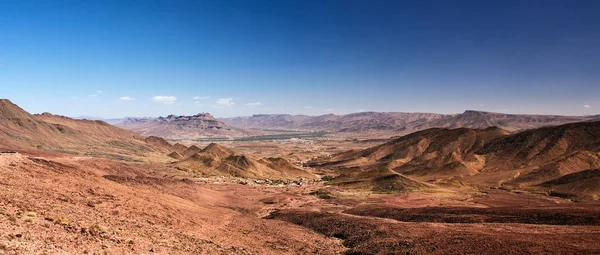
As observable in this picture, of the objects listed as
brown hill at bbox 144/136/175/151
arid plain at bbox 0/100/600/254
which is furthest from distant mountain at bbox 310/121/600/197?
brown hill at bbox 144/136/175/151

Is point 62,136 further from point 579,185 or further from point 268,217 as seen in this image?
point 579,185

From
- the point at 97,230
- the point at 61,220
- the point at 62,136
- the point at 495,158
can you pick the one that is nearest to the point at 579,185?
the point at 495,158

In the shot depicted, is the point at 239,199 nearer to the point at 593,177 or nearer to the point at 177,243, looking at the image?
the point at 177,243

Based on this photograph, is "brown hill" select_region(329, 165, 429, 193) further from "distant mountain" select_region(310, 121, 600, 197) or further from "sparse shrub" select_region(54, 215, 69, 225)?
"sparse shrub" select_region(54, 215, 69, 225)

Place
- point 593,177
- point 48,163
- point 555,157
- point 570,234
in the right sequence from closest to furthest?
point 570,234, point 48,163, point 593,177, point 555,157

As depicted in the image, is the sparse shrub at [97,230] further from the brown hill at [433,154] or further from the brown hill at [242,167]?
the brown hill at [433,154]

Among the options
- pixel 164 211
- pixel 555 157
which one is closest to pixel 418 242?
pixel 164 211

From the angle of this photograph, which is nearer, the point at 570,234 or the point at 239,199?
the point at 570,234
